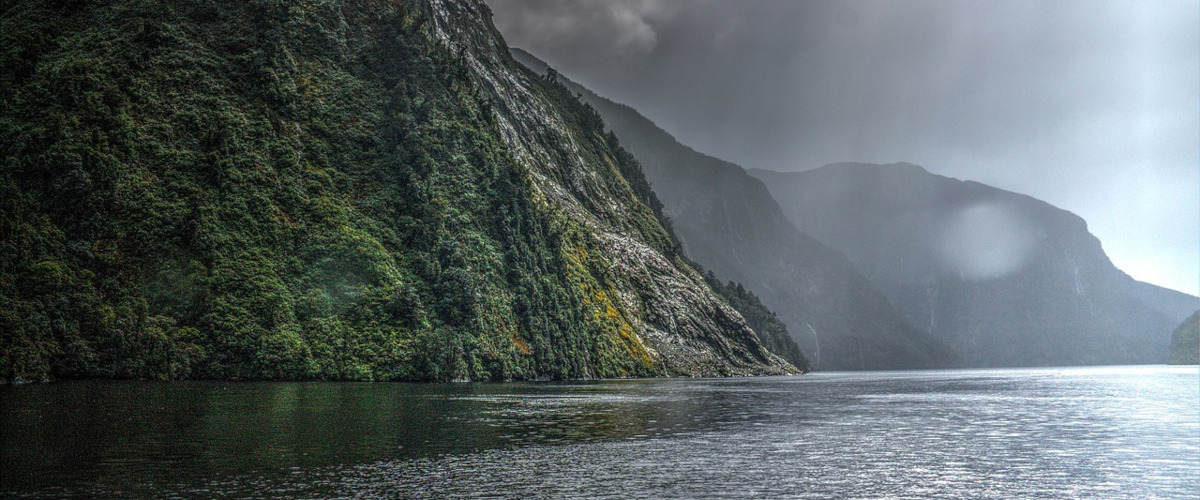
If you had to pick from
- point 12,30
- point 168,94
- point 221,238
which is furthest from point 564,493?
point 12,30

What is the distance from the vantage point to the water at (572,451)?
24625 mm

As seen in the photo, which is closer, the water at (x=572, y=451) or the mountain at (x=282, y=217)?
the water at (x=572, y=451)

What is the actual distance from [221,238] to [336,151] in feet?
115

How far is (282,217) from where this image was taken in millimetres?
123625

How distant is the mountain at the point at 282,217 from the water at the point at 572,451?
43535 mm

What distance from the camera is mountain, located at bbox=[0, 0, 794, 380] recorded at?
9788 centimetres

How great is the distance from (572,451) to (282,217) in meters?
105

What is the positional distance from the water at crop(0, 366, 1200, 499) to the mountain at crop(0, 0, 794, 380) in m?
43.5

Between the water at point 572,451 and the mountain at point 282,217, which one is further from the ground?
the mountain at point 282,217

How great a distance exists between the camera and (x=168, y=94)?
411 feet

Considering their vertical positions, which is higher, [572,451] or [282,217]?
[282,217]

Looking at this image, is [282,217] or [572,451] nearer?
[572,451]

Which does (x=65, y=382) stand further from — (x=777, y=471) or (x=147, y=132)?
(x=777, y=471)

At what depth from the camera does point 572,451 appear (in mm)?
33781
